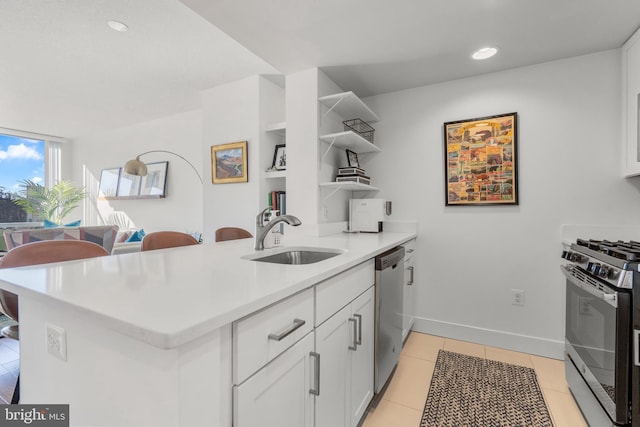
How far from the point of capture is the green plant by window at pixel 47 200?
17.7 feet

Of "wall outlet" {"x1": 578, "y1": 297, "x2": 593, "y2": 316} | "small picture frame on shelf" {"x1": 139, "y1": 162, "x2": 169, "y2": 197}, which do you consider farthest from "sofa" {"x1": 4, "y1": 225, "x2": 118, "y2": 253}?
"wall outlet" {"x1": 578, "y1": 297, "x2": 593, "y2": 316}

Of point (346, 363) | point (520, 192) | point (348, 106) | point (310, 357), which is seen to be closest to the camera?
point (310, 357)

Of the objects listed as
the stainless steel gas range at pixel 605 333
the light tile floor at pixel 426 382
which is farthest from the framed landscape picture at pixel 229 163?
the stainless steel gas range at pixel 605 333

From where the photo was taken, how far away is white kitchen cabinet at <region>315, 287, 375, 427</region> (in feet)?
3.67

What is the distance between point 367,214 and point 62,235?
3.15 metres

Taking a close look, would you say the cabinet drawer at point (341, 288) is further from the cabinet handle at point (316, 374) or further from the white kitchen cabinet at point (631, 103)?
the white kitchen cabinet at point (631, 103)

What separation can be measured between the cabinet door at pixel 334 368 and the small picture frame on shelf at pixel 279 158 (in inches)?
79.0


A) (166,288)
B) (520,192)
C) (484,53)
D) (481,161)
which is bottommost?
(166,288)

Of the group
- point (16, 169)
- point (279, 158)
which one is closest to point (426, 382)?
point (279, 158)

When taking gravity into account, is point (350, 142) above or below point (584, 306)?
above

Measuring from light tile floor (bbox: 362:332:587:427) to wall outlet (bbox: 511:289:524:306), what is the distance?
1.28 ft

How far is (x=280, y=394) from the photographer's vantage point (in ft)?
2.87

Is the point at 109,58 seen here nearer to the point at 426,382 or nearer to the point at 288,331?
the point at 288,331

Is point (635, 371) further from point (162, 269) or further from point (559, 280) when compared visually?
point (162, 269)
